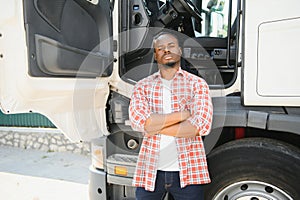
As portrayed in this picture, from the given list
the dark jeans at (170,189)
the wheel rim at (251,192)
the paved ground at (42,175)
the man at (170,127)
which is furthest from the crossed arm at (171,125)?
the paved ground at (42,175)

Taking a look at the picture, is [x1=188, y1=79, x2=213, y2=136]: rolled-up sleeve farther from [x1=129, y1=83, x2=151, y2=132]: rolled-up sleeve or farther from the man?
[x1=129, y1=83, x2=151, y2=132]: rolled-up sleeve

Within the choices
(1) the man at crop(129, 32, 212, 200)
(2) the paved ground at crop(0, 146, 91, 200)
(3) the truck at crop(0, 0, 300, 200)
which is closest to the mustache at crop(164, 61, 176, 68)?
(1) the man at crop(129, 32, 212, 200)

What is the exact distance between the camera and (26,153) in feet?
20.6

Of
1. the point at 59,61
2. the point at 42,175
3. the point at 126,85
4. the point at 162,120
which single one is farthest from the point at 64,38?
the point at 42,175

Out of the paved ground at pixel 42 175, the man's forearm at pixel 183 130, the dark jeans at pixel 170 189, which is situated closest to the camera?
the man's forearm at pixel 183 130

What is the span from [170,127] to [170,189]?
0.46 m

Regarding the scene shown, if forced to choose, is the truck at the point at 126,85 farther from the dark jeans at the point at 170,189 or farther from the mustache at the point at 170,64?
the mustache at the point at 170,64

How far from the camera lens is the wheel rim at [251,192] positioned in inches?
80.8

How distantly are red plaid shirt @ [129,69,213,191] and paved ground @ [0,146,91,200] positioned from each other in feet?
7.93

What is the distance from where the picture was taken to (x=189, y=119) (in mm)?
1885

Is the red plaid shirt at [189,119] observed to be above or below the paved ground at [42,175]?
above

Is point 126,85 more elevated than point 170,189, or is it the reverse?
point 126,85

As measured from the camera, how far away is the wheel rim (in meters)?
2.05

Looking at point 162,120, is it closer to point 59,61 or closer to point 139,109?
point 139,109
